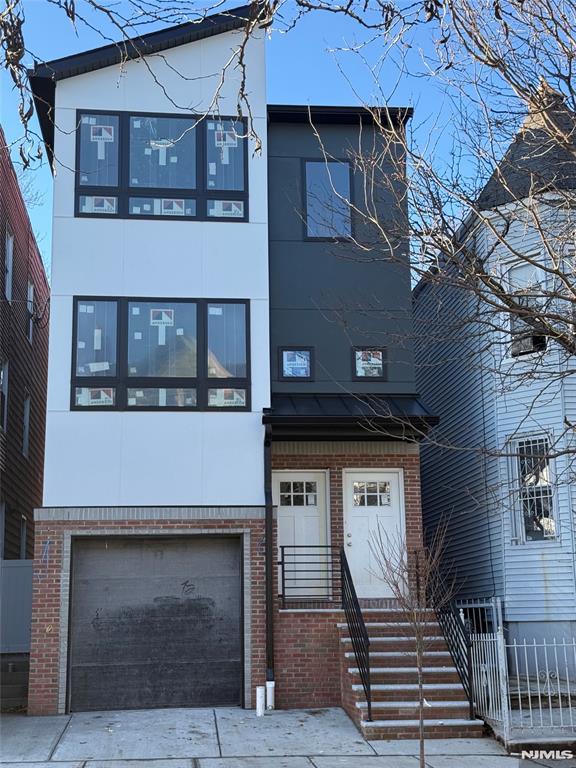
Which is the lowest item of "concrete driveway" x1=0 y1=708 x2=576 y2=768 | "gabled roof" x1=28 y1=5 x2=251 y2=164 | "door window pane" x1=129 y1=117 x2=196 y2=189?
"concrete driveway" x1=0 y1=708 x2=576 y2=768

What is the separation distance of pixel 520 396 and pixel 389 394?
2370 mm

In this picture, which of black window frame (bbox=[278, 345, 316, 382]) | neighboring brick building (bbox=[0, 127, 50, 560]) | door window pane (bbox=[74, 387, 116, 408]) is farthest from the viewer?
neighboring brick building (bbox=[0, 127, 50, 560])

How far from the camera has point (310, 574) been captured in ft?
45.8

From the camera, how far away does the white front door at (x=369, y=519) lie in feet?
46.2

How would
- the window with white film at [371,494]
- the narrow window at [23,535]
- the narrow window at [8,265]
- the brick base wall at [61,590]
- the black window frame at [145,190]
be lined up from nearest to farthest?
the brick base wall at [61,590] < the black window frame at [145,190] < the window with white film at [371,494] < the narrow window at [8,265] < the narrow window at [23,535]

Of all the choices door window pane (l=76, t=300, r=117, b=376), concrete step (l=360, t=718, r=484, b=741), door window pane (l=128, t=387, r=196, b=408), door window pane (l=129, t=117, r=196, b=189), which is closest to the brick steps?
concrete step (l=360, t=718, r=484, b=741)

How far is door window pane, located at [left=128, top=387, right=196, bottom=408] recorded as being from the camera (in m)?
13.4

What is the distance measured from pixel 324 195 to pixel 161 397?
4346 mm

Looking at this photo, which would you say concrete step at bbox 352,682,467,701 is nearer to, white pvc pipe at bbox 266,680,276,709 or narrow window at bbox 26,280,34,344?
white pvc pipe at bbox 266,680,276,709

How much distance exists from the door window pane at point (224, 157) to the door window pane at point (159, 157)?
0.26 meters

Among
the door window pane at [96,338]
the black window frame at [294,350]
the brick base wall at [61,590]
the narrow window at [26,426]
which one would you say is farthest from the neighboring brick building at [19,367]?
the black window frame at [294,350]

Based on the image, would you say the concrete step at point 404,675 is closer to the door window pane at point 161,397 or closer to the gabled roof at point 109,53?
the door window pane at point 161,397

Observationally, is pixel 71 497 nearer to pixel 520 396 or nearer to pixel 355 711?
pixel 355 711

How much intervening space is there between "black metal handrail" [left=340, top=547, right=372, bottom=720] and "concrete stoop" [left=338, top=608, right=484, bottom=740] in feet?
0.59
